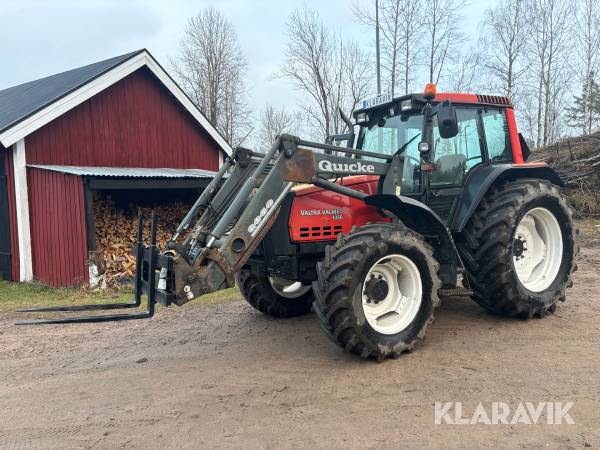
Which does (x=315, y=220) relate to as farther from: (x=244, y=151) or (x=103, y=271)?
(x=103, y=271)

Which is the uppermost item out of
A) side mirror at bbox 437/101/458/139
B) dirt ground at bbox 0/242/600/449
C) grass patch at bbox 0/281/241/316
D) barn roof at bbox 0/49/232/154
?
barn roof at bbox 0/49/232/154

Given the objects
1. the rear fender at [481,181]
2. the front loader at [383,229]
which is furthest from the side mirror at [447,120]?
the rear fender at [481,181]

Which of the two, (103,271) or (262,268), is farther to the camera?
(103,271)

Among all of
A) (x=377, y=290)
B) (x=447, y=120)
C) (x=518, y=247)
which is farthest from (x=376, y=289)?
(x=518, y=247)

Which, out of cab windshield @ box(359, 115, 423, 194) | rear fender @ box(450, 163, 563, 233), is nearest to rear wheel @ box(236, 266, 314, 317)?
cab windshield @ box(359, 115, 423, 194)

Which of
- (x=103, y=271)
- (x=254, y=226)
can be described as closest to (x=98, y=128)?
(x=103, y=271)

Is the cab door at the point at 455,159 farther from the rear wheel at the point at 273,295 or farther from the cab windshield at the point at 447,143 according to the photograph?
the rear wheel at the point at 273,295

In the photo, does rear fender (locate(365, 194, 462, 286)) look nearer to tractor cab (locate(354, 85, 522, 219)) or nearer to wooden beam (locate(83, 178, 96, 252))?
tractor cab (locate(354, 85, 522, 219))

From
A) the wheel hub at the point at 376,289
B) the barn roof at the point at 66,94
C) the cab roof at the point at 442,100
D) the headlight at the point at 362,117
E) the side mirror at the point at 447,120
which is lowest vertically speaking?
the wheel hub at the point at 376,289

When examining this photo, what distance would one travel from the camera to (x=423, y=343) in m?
4.96

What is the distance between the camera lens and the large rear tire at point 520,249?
521 cm

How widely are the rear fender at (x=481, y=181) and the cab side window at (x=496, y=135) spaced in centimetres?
24

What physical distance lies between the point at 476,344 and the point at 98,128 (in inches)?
432

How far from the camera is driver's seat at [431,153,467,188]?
5442 millimetres
